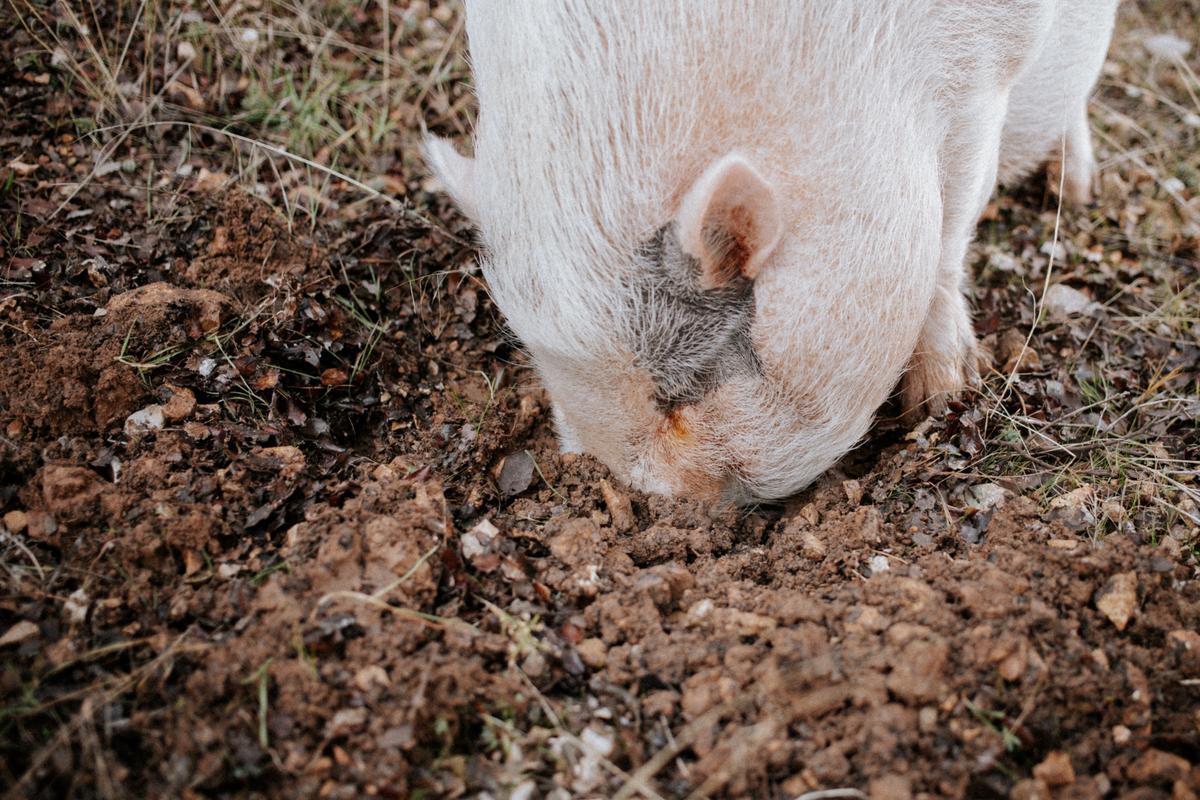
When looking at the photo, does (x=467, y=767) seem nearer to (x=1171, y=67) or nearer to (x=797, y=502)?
(x=797, y=502)

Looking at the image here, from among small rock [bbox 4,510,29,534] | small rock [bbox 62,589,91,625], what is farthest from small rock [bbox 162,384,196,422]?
small rock [bbox 62,589,91,625]

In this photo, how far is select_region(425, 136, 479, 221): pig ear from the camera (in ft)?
10.5

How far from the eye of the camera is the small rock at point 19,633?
92.5 inches

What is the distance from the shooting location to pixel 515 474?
132 inches

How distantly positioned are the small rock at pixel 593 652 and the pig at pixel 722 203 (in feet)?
2.47

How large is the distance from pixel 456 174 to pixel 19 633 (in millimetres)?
1868

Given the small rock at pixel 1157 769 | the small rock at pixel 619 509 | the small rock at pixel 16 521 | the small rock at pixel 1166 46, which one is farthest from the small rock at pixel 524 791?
the small rock at pixel 1166 46

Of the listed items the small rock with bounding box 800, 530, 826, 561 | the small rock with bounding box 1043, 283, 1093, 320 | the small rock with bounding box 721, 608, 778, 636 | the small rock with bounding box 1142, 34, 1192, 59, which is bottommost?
the small rock with bounding box 1043, 283, 1093, 320

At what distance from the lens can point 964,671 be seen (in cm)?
233

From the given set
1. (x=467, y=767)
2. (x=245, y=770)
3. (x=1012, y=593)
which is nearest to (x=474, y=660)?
(x=467, y=767)

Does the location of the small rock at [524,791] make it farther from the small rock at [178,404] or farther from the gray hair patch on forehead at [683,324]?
the small rock at [178,404]

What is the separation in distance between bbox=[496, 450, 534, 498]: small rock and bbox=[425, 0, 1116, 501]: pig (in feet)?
0.70

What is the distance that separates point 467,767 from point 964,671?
1212 millimetres

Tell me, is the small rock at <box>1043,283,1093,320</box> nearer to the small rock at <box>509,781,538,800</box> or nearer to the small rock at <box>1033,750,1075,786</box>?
the small rock at <box>1033,750,1075,786</box>
